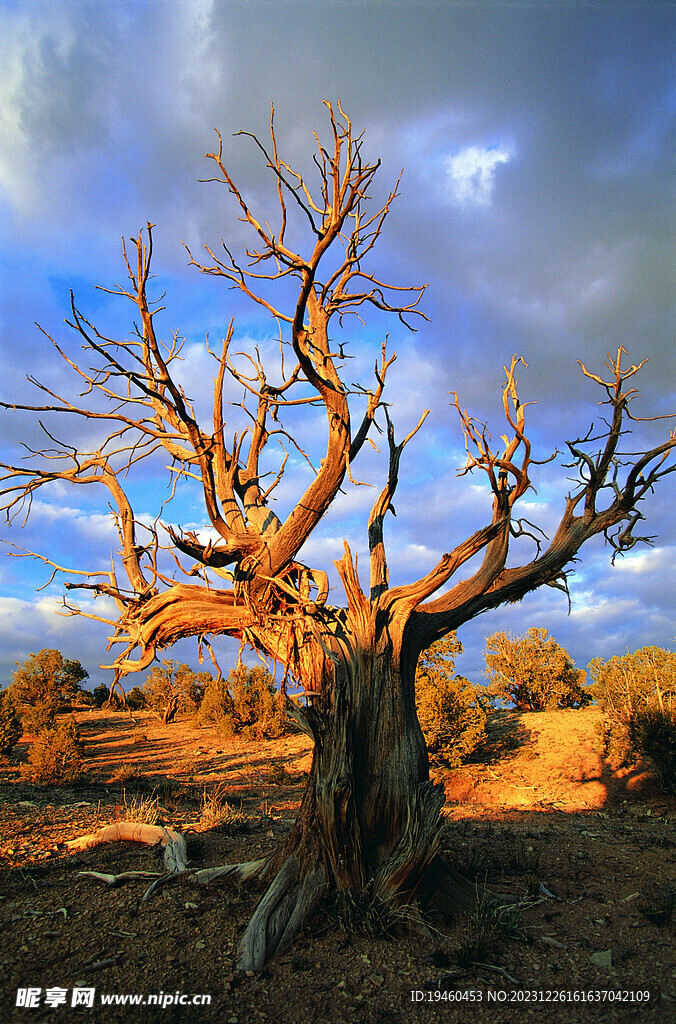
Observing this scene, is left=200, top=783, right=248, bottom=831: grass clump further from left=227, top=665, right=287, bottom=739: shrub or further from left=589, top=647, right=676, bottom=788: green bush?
left=227, top=665, right=287, bottom=739: shrub

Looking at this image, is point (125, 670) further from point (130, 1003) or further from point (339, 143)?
point (339, 143)

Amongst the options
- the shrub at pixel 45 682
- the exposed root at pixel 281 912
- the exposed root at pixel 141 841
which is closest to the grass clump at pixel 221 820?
the exposed root at pixel 141 841

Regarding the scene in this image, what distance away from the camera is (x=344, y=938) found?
5012 millimetres

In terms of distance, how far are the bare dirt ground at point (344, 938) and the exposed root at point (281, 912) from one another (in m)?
0.12

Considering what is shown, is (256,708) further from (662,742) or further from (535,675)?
(662,742)

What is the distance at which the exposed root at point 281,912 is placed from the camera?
4.74m

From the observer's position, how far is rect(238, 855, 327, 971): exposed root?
4738 millimetres

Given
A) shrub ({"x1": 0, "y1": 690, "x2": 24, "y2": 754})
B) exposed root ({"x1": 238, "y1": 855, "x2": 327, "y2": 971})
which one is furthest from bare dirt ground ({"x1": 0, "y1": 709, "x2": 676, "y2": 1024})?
shrub ({"x1": 0, "y1": 690, "x2": 24, "y2": 754})

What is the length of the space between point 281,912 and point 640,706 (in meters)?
11.4

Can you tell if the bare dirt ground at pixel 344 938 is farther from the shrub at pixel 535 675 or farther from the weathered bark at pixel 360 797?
the shrub at pixel 535 675

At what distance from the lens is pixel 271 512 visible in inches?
289

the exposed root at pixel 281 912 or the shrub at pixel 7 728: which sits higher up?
the shrub at pixel 7 728

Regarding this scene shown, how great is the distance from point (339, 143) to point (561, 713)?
58.6 ft

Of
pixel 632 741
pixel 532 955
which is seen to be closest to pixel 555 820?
pixel 632 741
